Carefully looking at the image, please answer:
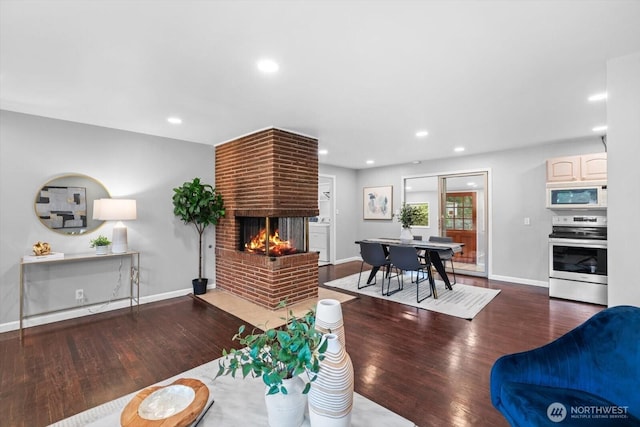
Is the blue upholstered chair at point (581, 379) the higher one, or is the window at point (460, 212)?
the window at point (460, 212)

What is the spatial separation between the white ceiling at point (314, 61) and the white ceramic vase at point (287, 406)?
1900mm

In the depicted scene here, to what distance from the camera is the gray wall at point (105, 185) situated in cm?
321

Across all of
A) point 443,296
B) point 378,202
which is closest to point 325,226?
point 378,202

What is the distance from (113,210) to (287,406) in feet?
11.6

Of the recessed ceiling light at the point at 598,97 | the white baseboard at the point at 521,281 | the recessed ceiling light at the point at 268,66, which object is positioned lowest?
the white baseboard at the point at 521,281

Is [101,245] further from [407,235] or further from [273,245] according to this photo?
[407,235]

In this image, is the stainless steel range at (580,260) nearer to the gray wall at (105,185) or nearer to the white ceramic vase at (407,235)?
the white ceramic vase at (407,235)

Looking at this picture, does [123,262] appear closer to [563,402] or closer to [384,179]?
[563,402]

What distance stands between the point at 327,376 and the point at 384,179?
635 centimetres

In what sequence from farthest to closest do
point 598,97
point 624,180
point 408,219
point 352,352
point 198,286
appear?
point 408,219
point 198,286
point 598,97
point 352,352
point 624,180

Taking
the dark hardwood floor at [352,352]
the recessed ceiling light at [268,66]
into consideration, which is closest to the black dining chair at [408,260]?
the dark hardwood floor at [352,352]

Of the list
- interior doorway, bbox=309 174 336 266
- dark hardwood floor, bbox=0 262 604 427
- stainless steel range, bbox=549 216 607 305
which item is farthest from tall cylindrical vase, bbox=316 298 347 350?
interior doorway, bbox=309 174 336 266

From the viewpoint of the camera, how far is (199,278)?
14.8ft

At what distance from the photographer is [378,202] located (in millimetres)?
7094
